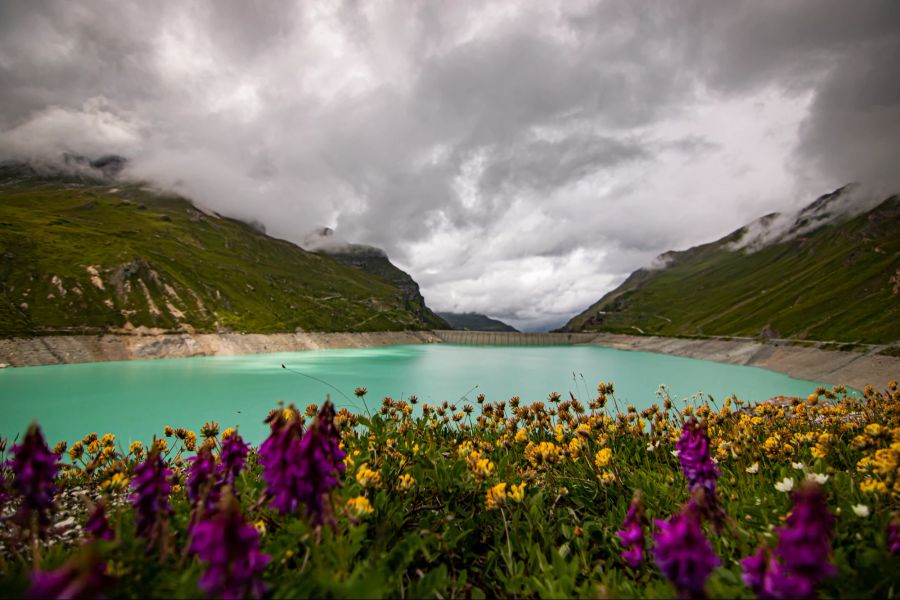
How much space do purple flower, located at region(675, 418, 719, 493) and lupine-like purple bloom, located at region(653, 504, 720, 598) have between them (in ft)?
4.89

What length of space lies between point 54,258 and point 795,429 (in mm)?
149739

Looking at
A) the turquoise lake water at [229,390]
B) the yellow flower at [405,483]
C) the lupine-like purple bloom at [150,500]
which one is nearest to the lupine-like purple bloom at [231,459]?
the lupine-like purple bloom at [150,500]

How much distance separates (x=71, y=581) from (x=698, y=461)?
4008mm

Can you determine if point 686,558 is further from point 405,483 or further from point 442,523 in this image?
point 405,483

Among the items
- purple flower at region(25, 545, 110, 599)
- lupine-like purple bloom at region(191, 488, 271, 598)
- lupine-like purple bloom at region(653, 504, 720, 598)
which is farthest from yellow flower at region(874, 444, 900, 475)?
purple flower at region(25, 545, 110, 599)

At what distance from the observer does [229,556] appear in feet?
6.06

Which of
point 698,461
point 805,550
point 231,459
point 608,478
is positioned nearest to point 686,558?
point 805,550

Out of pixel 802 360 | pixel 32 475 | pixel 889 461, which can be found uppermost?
pixel 32 475

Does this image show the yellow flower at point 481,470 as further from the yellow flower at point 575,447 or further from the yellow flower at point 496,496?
the yellow flower at point 575,447

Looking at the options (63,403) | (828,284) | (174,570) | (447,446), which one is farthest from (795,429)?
(828,284)

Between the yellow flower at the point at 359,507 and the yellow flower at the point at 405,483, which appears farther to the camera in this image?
the yellow flower at the point at 405,483

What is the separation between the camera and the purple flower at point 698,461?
327cm

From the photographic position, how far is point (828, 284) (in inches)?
4884

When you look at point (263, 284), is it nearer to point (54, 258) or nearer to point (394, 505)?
point (54, 258)
